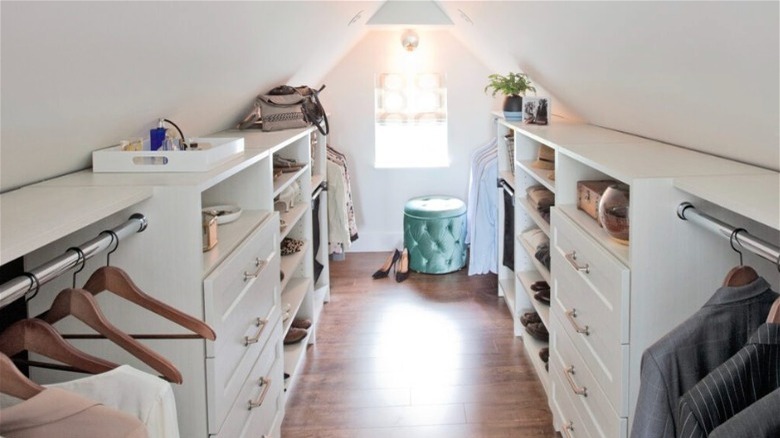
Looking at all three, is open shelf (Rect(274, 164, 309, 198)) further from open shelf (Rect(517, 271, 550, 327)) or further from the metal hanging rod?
open shelf (Rect(517, 271, 550, 327))


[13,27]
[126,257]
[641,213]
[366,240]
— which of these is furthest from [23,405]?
[366,240]

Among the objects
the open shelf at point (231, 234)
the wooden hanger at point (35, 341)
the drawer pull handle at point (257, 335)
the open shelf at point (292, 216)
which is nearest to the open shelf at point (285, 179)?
the open shelf at point (292, 216)

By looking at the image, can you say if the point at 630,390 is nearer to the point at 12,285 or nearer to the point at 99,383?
the point at 99,383

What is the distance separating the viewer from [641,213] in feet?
4.99

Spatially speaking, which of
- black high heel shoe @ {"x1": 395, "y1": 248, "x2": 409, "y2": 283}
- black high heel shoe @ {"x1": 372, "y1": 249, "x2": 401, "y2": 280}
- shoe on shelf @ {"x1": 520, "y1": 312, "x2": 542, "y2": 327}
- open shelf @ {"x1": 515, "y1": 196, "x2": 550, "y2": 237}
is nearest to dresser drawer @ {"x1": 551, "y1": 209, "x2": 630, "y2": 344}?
open shelf @ {"x1": 515, "y1": 196, "x2": 550, "y2": 237}

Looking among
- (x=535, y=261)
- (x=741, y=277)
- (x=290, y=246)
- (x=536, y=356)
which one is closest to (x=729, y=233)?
(x=741, y=277)

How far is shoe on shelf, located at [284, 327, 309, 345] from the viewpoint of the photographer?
2.99 meters

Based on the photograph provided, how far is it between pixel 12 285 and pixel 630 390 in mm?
1453

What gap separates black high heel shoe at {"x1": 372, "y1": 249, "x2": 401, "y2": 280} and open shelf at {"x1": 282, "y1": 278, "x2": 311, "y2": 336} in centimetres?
130

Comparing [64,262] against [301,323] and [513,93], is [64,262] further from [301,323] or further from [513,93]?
[513,93]

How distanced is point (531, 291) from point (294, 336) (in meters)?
1.19

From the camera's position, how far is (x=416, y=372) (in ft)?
9.77

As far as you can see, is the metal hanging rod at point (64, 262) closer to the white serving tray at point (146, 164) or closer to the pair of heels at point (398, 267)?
the white serving tray at point (146, 164)

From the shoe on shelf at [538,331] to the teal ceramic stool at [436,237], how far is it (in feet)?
4.98
